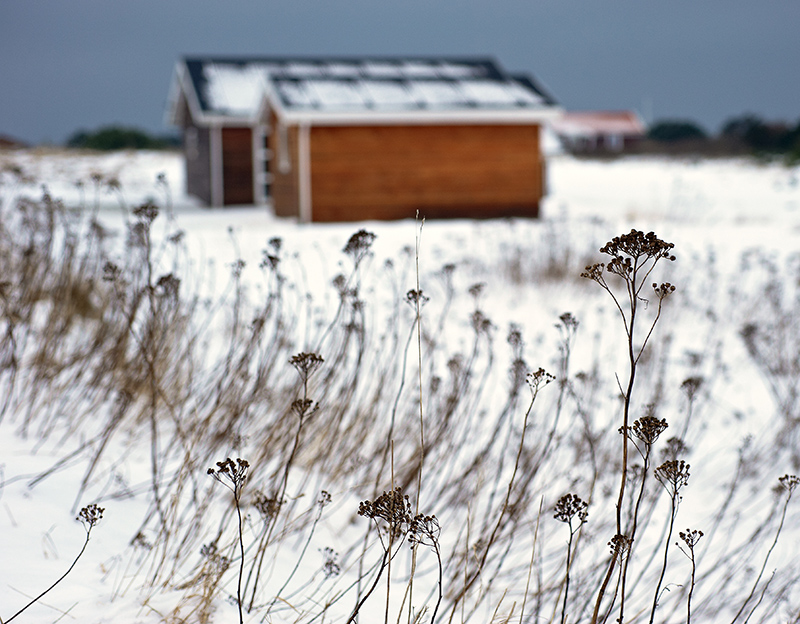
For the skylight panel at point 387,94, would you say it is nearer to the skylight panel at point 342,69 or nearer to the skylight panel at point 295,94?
the skylight panel at point 342,69

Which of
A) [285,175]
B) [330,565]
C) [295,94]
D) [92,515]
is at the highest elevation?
[295,94]

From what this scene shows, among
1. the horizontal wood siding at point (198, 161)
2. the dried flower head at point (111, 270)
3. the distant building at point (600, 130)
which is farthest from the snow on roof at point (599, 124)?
the dried flower head at point (111, 270)

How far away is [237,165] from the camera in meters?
18.8

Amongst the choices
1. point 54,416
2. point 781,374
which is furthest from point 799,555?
point 54,416

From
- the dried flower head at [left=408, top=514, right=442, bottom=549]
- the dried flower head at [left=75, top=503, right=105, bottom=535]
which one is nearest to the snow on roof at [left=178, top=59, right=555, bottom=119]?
the dried flower head at [left=75, top=503, right=105, bottom=535]

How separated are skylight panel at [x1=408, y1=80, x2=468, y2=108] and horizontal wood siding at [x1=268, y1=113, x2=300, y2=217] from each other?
2.52m

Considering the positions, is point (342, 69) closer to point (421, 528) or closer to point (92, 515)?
point (92, 515)

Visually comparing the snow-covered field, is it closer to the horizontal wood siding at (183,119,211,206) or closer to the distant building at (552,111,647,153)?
the horizontal wood siding at (183,119,211,206)

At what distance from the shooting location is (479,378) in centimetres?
626

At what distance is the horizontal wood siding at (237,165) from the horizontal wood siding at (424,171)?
16.0 ft

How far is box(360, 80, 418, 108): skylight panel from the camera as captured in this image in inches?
571

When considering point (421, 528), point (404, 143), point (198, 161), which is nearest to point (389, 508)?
point (421, 528)

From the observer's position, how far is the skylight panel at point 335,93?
14336 mm

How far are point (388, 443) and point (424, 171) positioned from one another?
12281 mm
